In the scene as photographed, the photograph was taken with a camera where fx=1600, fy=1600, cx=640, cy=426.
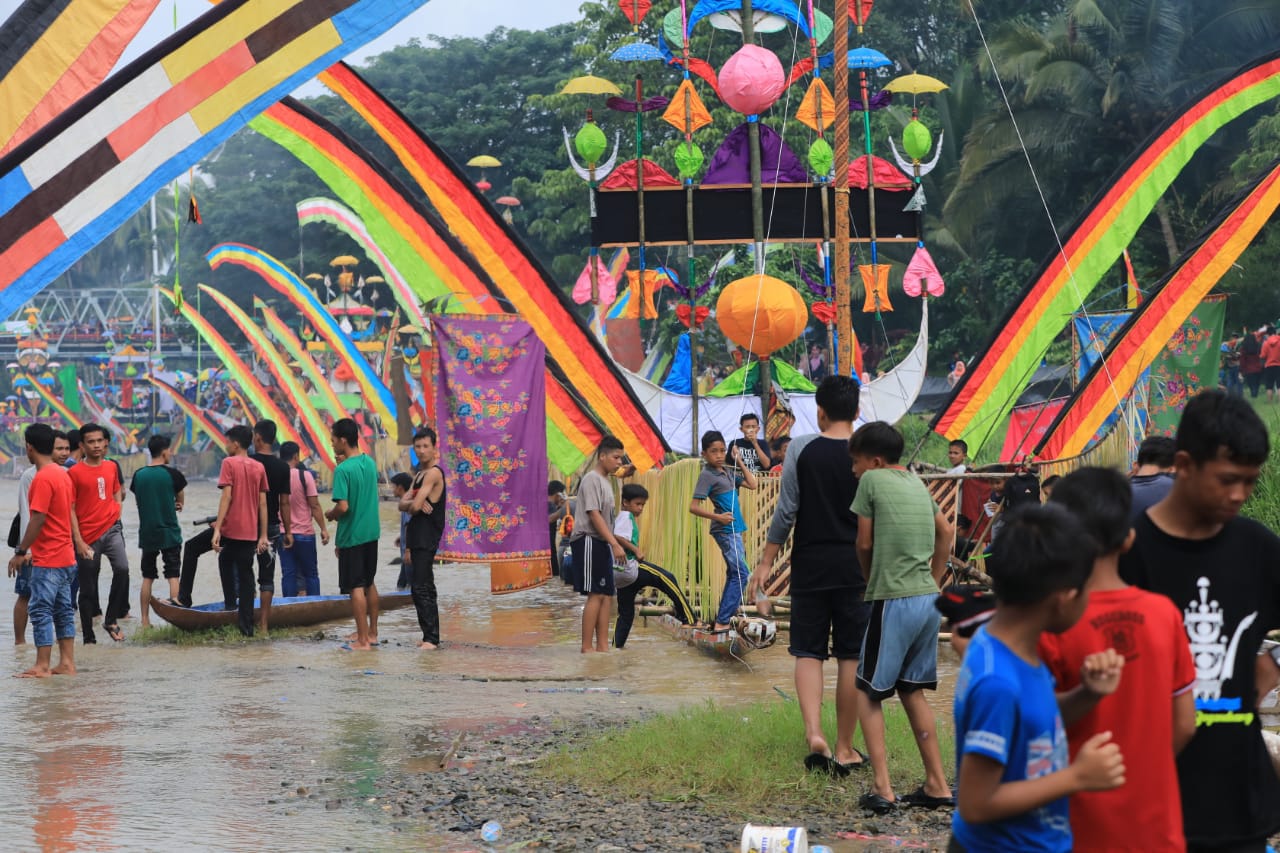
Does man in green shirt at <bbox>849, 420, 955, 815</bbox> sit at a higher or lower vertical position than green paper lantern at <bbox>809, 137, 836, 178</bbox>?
lower

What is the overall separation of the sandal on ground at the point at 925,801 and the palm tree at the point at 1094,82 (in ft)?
86.8

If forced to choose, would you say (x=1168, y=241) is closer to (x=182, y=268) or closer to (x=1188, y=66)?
(x=1188, y=66)

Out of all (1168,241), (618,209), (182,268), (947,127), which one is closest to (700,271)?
(947,127)

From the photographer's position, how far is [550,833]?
6.14 meters

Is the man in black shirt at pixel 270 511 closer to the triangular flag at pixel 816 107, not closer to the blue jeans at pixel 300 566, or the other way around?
the blue jeans at pixel 300 566


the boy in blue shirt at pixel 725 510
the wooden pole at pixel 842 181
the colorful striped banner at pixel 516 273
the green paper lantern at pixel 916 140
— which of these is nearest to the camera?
the wooden pole at pixel 842 181

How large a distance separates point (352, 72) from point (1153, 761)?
609 inches

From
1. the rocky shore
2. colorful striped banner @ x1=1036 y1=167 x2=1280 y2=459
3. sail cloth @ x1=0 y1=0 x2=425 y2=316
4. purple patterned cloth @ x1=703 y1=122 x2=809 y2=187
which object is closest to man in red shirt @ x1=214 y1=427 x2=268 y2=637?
sail cloth @ x1=0 y1=0 x2=425 y2=316

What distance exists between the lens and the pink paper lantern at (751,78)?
47.2ft

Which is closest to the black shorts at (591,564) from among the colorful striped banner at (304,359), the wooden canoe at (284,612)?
the wooden canoe at (284,612)

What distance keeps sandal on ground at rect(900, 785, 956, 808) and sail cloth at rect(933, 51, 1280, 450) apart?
11637 millimetres

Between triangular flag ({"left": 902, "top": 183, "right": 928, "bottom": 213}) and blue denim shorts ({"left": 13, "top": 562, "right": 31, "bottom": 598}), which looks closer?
blue denim shorts ({"left": 13, "top": 562, "right": 31, "bottom": 598})

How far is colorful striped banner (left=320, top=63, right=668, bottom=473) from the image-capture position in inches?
679

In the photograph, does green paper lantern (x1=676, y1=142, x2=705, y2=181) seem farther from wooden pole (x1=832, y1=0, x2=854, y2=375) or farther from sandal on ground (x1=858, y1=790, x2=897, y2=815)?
sandal on ground (x1=858, y1=790, x2=897, y2=815)
